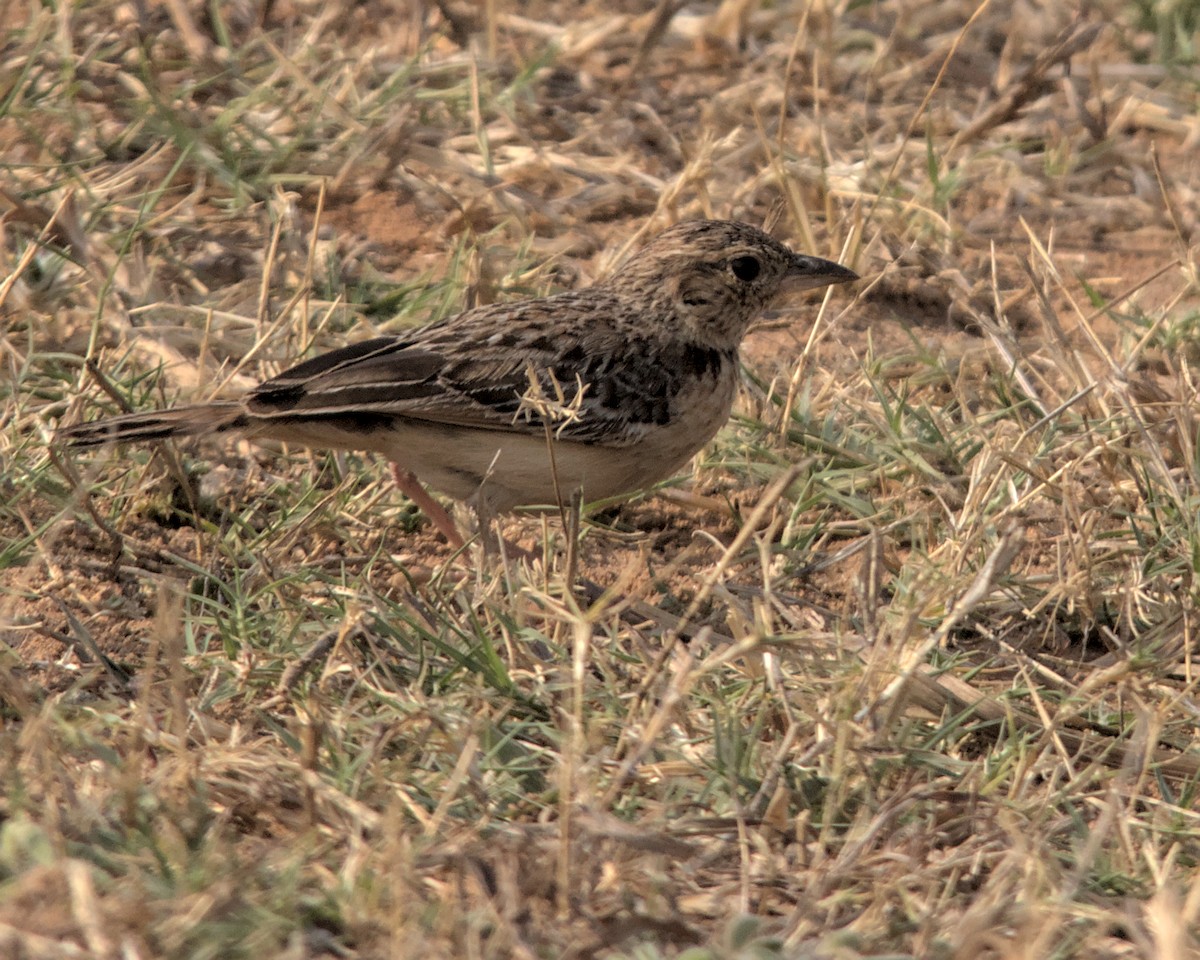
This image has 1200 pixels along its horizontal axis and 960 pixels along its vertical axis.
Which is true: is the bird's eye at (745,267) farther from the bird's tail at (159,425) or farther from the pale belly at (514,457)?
the bird's tail at (159,425)

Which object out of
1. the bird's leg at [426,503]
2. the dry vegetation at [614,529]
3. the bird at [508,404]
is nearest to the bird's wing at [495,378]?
the bird at [508,404]

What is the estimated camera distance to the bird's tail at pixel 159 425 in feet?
17.7

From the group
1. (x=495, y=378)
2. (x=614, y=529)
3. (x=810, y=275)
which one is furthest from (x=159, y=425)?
(x=810, y=275)

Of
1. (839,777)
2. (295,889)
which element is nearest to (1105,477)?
(839,777)

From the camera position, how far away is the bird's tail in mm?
5410

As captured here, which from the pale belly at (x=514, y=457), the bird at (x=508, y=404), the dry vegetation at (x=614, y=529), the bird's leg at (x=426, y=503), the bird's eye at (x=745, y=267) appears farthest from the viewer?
the bird's eye at (x=745, y=267)

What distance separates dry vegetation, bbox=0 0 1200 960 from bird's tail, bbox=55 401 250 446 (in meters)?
0.10

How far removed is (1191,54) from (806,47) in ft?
6.22

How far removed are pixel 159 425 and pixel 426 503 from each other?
0.94 m

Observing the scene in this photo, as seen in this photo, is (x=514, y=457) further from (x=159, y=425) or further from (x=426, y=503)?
(x=159, y=425)

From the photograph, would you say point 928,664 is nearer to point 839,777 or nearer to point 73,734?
point 839,777

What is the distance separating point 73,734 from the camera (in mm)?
3891

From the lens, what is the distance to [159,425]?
5.48 meters

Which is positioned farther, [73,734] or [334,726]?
[334,726]
